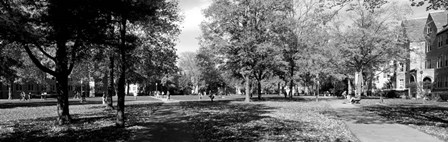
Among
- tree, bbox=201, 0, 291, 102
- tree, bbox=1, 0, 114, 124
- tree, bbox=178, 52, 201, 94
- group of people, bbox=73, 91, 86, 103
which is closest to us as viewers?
tree, bbox=1, 0, 114, 124

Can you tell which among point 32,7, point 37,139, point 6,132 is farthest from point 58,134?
point 32,7

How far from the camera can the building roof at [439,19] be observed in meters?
48.3

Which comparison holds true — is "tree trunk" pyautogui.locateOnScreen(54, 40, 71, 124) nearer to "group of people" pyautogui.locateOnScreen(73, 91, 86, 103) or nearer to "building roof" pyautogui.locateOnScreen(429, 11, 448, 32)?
"group of people" pyautogui.locateOnScreen(73, 91, 86, 103)

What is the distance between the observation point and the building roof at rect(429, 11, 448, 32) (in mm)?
48350

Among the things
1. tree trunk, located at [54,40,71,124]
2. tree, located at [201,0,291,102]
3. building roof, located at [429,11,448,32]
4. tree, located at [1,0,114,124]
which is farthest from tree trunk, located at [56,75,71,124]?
building roof, located at [429,11,448,32]

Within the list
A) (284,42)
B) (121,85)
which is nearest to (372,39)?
(284,42)

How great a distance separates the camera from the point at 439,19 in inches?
1955

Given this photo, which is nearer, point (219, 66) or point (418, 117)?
point (418, 117)

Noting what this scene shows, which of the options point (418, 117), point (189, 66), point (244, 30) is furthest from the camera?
point (189, 66)

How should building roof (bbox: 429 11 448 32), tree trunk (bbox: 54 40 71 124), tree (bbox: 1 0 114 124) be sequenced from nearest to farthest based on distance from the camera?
tree (bbox: 1 0 114 124) < tree trunk (bbox: 54 40 71 124) < building roof (bbox: 429 11 448 32)

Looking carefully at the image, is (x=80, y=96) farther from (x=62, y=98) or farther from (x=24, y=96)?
(x=62, y=98)

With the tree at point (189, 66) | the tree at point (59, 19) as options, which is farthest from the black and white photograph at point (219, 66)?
the tree at point (189, 66)

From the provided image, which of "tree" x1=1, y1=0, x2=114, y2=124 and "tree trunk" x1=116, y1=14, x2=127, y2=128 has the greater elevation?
"tree" x1=1, y1=0, x2=114, y2=124

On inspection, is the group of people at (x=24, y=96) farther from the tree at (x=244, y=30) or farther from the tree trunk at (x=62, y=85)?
the tree trunk at (x=62, y=85)
